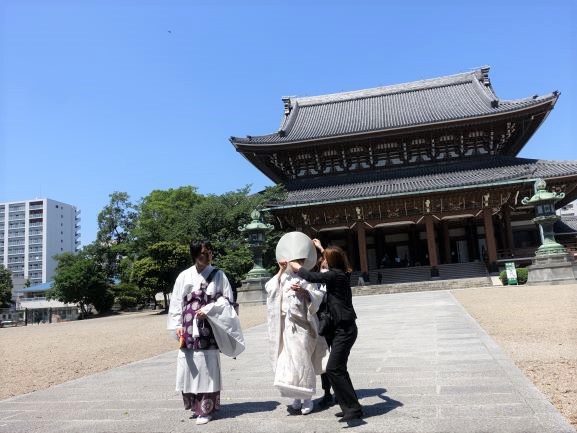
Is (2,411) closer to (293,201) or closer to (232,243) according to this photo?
(232,243)

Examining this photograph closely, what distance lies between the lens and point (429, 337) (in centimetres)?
839

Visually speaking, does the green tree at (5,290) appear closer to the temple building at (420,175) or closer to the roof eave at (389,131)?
the temple building at (420,175)

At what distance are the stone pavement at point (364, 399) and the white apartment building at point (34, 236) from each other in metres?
120

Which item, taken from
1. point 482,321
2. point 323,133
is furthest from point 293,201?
point 482,321

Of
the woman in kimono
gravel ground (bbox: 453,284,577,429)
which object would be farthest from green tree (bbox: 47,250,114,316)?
the woman in kimono

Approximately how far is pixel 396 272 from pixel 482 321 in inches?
676

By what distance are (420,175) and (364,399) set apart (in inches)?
946

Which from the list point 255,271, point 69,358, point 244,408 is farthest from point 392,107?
point 244,408

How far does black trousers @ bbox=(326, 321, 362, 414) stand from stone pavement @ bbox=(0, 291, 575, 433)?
17 cm

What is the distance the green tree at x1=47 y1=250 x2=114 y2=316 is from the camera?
3631cm

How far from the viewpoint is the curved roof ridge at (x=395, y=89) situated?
110ft

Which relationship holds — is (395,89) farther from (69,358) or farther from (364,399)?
(364,399)

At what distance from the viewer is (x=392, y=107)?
32.5 m

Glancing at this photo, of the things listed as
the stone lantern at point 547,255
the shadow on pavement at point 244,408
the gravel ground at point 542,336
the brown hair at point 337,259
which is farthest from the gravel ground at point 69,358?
the stone lantern at point 547,255
